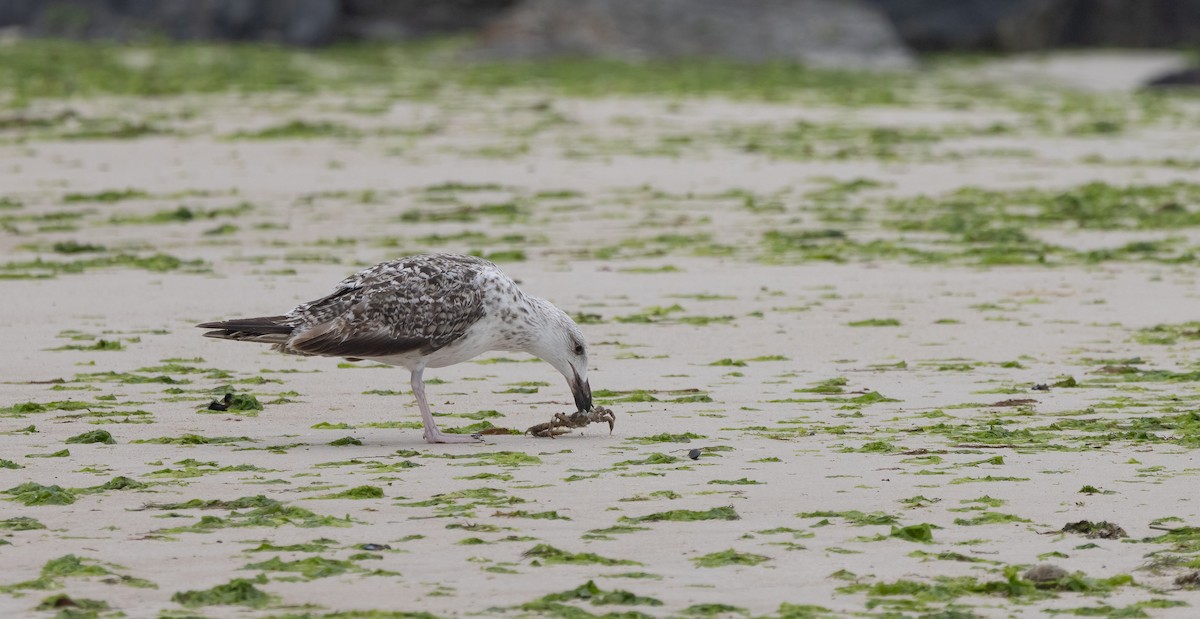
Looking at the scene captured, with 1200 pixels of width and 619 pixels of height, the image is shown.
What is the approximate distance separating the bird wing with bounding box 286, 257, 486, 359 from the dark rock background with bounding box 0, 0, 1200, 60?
956 inches

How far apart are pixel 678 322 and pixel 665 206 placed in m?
5.00

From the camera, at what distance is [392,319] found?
8.45 m

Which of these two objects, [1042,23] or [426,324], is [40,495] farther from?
[1042,23]

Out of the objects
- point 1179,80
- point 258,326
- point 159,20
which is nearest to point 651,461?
point 258,326

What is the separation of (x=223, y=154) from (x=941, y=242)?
7874mm

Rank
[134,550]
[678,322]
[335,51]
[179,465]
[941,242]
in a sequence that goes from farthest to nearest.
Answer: [335,51] → [941,242] → [678,322] → [179,465] → [134,550]

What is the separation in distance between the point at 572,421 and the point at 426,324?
2.48ft

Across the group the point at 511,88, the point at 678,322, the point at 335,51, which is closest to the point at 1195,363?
the point at 678,322

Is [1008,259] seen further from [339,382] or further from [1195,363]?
[339,382]

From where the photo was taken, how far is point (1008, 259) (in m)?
13.4

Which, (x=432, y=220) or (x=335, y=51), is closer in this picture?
(x=432, y=220)

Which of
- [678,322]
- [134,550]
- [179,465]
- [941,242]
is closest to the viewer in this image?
[134,550]

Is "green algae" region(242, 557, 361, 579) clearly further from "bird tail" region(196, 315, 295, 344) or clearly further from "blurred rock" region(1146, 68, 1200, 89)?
"blurred rock" region(1146, 68, 1200, 89)

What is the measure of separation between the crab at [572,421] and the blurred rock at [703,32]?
24.3 meters
